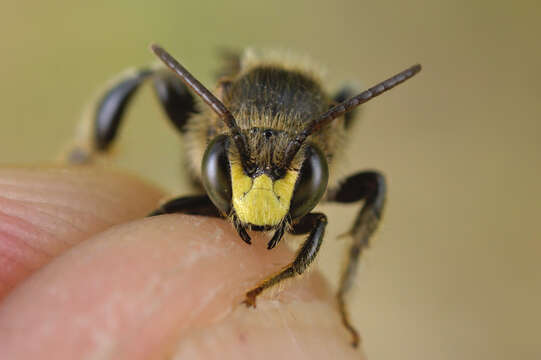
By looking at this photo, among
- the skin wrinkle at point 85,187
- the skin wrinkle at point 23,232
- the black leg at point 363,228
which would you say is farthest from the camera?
the black leg at point 363,228

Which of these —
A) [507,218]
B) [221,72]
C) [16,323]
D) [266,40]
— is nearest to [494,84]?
[507,218]

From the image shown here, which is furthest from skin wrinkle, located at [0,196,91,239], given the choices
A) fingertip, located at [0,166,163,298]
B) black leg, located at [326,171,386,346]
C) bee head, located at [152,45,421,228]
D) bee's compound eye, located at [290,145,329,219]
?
black leg, located at [326,171,386,346]

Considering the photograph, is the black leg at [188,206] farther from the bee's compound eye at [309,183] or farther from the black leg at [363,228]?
the black leg at [363,228]

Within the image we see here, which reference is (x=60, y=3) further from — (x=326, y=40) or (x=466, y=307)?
(x=466, y=307)

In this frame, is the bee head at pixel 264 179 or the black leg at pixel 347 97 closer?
the bee head at pixel 264 179

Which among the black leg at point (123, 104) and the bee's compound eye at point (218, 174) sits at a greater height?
the black leg at point (123, 104)

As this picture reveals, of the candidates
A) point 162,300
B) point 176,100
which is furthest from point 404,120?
point 162,300

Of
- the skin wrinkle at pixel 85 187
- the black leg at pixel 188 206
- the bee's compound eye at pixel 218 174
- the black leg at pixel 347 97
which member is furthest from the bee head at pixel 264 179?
the black leg at pixel 347 97
